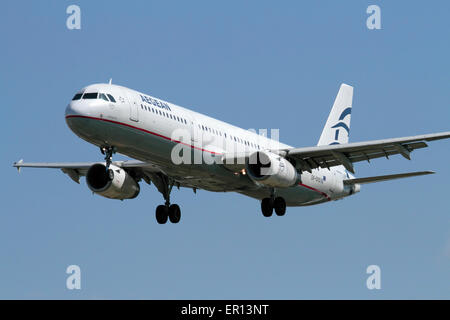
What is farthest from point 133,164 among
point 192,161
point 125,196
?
point 192,161

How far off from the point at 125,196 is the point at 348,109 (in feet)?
70.2

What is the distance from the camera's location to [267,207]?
52000 mm

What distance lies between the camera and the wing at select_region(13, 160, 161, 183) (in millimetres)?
51844

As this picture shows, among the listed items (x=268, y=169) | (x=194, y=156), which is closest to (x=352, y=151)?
(x=268, y=169)

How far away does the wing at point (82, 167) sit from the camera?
170 ft

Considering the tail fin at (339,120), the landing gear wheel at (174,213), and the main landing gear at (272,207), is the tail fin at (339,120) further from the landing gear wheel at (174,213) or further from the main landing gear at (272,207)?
the landing gear wheel at (174,213)

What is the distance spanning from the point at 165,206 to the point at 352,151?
37.5 feet

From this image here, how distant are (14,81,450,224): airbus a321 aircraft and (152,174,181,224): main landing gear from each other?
0.06 meters

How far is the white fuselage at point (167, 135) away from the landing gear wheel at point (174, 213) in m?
2.55

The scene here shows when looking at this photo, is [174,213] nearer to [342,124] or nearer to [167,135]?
[167,135]

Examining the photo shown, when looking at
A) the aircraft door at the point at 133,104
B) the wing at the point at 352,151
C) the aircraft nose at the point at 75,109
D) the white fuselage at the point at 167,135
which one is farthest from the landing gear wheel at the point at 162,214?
the aircraft nose at the point at 75,109

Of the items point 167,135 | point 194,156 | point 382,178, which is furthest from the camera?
point 382,178

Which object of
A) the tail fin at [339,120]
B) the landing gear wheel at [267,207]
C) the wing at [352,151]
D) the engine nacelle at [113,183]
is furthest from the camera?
the tail fin at [339,120]

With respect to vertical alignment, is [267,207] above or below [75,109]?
below
